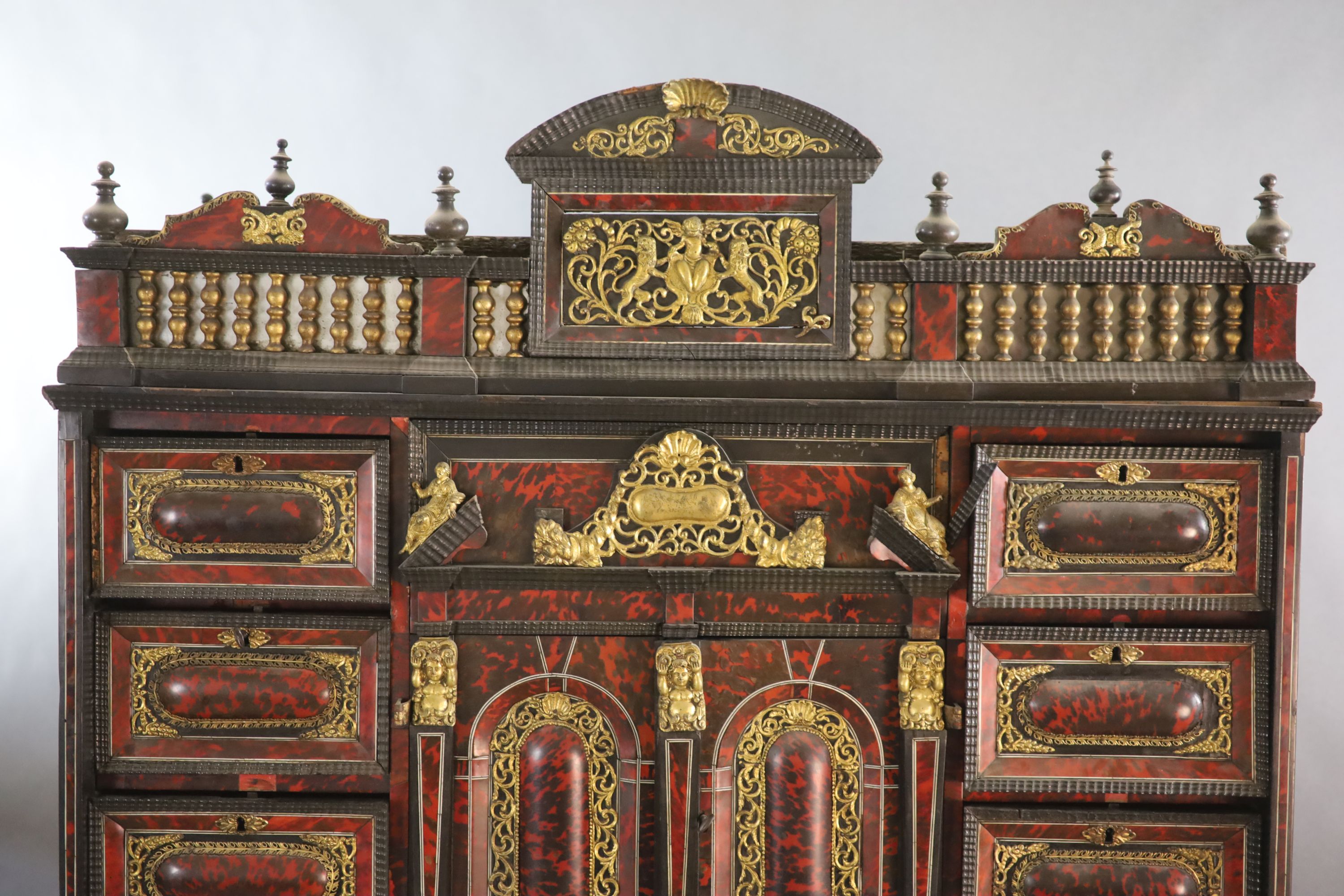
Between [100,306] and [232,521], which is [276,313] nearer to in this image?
[100,306]

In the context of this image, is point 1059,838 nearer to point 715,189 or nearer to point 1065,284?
point 1065,284

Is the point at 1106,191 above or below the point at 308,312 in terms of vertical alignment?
above

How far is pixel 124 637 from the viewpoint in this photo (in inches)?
116

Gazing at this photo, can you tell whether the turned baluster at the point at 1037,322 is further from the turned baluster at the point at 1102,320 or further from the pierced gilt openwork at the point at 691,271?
the pierced gilt openwork at the point at 691,271

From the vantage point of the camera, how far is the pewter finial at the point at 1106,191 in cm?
295

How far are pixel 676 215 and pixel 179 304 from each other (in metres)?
1.52

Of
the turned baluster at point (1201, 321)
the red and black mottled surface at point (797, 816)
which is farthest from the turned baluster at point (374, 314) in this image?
the turned baluster at point (1201, 321)

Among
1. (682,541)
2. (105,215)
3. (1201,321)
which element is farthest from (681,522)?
(105,215)

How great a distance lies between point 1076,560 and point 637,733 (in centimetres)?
141

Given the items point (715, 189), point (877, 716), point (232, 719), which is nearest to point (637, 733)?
point (877, 716)

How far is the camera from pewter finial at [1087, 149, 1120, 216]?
2.95m

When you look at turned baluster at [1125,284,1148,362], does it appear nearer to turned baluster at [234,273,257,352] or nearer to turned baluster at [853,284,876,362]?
turned baluster at [853,284,876,362]

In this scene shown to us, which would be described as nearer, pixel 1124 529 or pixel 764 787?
pixel 1124 529

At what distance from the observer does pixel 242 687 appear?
2.93m
